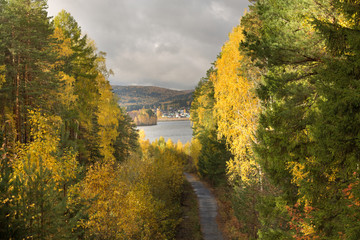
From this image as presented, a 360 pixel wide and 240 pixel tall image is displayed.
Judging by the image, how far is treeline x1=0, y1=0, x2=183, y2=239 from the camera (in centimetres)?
630

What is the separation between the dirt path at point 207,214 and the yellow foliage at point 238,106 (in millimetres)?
9375

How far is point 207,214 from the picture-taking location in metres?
26.6

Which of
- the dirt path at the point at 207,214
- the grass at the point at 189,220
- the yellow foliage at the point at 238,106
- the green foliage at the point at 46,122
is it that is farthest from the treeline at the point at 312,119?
the grass at the point at 189,220

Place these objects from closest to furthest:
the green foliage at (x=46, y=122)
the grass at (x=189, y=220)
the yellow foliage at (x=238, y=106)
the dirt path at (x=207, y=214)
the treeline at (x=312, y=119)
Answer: the treeline at (x=312, y=119) → the green foliage at (x=46, y=122) → the yellow foliage at (x=238, y=106) → the dirt path at (x=207, y=214) → the grass at (x=189, y=220)

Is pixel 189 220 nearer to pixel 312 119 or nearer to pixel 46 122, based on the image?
pixel 46 122

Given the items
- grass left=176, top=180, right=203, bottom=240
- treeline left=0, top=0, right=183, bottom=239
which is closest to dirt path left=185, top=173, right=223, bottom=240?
grass left=176, top=180, right=203, bottom=240

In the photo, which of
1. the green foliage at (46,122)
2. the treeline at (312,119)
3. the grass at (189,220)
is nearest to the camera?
the treeline at (312,119)

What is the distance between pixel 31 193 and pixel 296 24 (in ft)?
30.6

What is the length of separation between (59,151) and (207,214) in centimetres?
2101

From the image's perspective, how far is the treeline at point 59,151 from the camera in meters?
6.30

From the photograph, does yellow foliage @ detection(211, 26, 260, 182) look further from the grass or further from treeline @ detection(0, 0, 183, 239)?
the grass

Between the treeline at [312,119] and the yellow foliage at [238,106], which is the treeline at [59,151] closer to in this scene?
the treeline at [312,119]

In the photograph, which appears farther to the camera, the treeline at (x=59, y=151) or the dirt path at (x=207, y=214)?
the dirt path at (x=207, y=214)

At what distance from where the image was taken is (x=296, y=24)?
7496 millimetres
